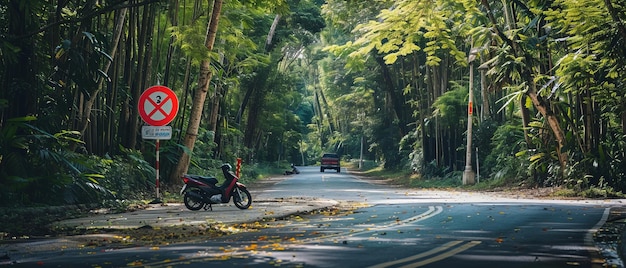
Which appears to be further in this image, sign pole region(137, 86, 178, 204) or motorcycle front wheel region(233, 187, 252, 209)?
motorcycle front wheel region(233, 187, 252, 209)

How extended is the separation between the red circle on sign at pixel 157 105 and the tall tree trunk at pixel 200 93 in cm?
532

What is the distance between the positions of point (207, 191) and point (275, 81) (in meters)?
37.2

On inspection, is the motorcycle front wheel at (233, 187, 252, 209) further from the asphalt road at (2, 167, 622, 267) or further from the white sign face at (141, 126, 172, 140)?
the asphalt road at (2, 167, 622, 267)

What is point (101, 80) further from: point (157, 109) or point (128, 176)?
point (128, 176)

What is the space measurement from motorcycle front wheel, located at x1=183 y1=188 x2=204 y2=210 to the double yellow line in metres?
8.77

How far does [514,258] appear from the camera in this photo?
425 inches

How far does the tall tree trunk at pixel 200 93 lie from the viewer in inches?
994

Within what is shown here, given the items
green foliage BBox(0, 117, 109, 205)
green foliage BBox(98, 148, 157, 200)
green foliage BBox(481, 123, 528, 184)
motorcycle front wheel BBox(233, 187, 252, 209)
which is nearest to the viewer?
green foliage BBox(0, 117, 109, 205)

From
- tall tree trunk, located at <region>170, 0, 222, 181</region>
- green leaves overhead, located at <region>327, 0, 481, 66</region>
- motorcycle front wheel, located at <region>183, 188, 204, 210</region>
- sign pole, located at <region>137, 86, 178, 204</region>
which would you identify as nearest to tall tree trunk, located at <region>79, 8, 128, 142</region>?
sign pole, located at <region>137, 86, 178, 204</region>

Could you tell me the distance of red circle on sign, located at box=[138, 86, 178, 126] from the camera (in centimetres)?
2025

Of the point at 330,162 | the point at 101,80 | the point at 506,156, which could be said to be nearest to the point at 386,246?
the point at 101,80

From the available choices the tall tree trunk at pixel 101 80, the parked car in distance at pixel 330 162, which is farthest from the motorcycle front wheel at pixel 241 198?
the parked car in distance at pixel 330 162

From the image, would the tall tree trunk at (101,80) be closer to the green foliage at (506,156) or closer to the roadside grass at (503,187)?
the roadside grass at (503,187)

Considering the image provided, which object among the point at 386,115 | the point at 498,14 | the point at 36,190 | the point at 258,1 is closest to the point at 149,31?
the point at 258,1
